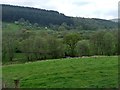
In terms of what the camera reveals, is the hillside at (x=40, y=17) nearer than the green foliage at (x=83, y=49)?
No

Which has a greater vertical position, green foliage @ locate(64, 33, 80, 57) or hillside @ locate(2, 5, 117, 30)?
hillside @ locate(2, 5, 117, 30)

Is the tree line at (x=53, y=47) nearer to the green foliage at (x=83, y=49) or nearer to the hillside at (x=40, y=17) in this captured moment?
the green foliage at (x=83, y=49)

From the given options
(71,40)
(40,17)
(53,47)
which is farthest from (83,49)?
(40,17)

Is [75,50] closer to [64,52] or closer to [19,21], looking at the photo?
[64,52]

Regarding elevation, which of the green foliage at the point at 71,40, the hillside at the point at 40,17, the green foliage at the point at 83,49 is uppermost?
the hillside at the point at 40,17

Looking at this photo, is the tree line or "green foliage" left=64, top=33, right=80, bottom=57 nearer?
the tree line

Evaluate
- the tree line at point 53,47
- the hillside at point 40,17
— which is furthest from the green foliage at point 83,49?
the hillside at point 40,17

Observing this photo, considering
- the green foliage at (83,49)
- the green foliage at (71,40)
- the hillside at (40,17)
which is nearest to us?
the green foliage at (83,49)

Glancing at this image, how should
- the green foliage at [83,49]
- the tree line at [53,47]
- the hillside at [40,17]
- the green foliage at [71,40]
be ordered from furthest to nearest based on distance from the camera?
the hillside at [40,17]
the green foliage at [71,40]
the green foliage at [83,49]
the tree line at [53,47]

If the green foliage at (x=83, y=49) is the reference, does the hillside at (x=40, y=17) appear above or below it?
above

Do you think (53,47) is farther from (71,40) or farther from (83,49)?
(71,40)

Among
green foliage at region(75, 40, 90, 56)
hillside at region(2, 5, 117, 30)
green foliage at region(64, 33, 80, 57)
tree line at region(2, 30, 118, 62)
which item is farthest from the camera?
hillside at region(2, 5, 117, 30)

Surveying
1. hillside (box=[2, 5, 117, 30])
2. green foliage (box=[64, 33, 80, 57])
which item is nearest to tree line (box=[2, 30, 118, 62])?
green foliage (box=[64, 33, 80, 57])

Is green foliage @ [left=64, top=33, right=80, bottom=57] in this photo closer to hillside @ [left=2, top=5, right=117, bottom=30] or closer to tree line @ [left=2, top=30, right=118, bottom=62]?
tree line @ [left=2, top=30, right=118, bottom=62]
